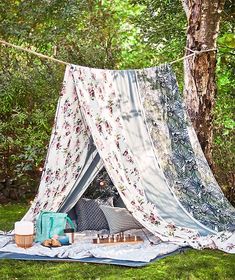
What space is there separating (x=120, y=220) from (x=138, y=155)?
20.8 inches

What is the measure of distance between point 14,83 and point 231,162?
2.59m

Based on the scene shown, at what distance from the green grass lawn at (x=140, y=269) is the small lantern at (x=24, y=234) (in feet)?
1.00

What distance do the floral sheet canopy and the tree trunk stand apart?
455mm

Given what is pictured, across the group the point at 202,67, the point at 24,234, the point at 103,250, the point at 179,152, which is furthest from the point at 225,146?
the point at 24,234

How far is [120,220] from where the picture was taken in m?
4.81

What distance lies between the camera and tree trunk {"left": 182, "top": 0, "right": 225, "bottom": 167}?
545 cm

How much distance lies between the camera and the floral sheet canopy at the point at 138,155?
15.1ft

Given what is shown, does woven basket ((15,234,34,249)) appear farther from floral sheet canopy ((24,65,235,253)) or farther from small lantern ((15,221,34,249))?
floral sheet canopy ((24,65,235,253))

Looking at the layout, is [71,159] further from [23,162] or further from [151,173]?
[23,162]

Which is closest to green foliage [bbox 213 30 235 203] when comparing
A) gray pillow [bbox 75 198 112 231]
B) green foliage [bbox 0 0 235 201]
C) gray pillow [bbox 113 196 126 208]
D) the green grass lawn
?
green foliage [bbox 0 0 235 201]

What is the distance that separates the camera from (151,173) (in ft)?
15.8

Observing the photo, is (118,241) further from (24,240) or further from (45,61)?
(45,61)

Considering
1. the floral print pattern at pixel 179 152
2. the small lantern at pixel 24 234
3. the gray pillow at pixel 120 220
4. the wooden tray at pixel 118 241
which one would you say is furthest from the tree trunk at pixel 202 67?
the small lantern at pixel 24 234

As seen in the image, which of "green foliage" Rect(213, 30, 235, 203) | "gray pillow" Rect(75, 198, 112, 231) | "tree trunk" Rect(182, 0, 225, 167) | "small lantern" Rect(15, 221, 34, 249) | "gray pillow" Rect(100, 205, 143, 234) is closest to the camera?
"small lantern" Rect(15, 221, 34, 249)
